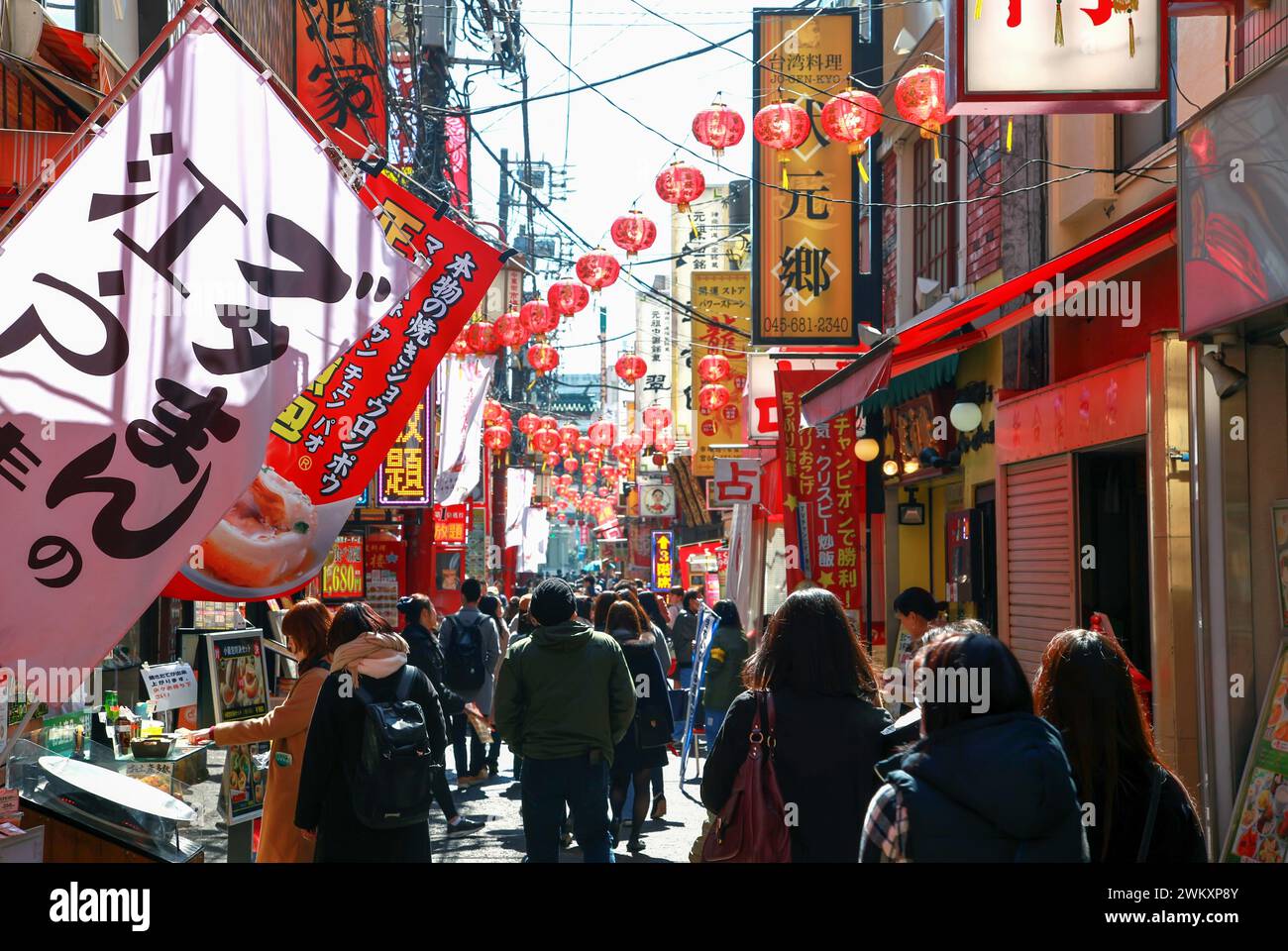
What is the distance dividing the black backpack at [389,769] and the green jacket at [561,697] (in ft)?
4.52

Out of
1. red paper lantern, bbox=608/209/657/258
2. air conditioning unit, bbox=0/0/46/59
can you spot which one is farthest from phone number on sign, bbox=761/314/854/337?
air conditioning unit, bbox=0/0/46/59

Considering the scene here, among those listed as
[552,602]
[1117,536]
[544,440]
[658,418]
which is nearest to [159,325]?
[552,602]

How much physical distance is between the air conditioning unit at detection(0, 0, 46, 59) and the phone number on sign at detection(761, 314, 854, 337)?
990 centimetres

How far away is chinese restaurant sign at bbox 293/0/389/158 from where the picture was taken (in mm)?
16203

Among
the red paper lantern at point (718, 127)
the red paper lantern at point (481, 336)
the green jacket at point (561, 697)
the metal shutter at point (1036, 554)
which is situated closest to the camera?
the green jacket at point (561, 697)

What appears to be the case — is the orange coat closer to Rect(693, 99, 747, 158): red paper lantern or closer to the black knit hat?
the black knit hat

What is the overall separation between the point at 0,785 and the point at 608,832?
363 centimetres

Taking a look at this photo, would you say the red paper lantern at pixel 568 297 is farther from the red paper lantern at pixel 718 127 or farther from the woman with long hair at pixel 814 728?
the woman with long hair at pixel 814 728

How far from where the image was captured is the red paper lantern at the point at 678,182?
14992 mm

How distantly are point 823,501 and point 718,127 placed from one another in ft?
13.7

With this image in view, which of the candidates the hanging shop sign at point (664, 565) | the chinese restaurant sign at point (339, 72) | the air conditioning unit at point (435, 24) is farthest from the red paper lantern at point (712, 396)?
the chinese restaurant sign at point (339, 72)

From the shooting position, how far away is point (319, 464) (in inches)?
321

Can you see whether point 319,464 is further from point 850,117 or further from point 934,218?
point 934,218
